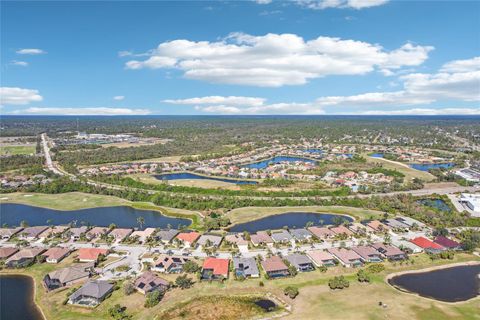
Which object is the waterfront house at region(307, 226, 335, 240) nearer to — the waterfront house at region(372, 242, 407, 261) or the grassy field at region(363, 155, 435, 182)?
the waterfront house at region(372, 242, 407, 261)

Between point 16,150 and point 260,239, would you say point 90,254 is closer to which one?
point 260,239

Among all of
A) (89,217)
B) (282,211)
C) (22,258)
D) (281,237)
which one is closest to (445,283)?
(281,237)

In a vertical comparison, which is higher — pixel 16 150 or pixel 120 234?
pixel 16 150

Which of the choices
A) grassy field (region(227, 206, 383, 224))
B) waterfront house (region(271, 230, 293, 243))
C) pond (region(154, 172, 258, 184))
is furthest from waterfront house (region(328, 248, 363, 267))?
pond (region(154, 172, 258, 184))

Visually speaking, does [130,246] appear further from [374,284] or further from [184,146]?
[184,146]

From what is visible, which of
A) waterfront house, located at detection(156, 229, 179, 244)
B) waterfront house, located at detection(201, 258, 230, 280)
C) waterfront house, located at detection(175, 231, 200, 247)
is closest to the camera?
waterfront house, located at detection(201, 258, 230, 280)

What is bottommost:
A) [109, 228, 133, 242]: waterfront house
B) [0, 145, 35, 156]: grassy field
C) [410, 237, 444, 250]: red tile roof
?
[109, 228, 133, 242]: waterfront house

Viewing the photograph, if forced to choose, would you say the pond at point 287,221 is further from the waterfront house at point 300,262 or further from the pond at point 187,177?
the pond at point 187,177

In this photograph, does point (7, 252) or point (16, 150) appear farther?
point (16, 150)

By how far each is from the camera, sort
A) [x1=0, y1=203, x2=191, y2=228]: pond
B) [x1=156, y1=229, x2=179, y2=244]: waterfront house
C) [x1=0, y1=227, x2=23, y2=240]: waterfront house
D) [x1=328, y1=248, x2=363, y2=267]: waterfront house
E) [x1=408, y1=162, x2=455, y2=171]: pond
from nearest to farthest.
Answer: [x1=328, y1=248, x2=363, y2=267]: waterfront house
[x1=156, y1=229, x2=179, y2=244]: waterfront house
[x1=0, y1=227, x2=23, y2=240]: waterfront house
[x1=0, y1=203, x2=191, y2=228]: pond
[x1=408, y1=162, x2=455, y2=171]: pond
